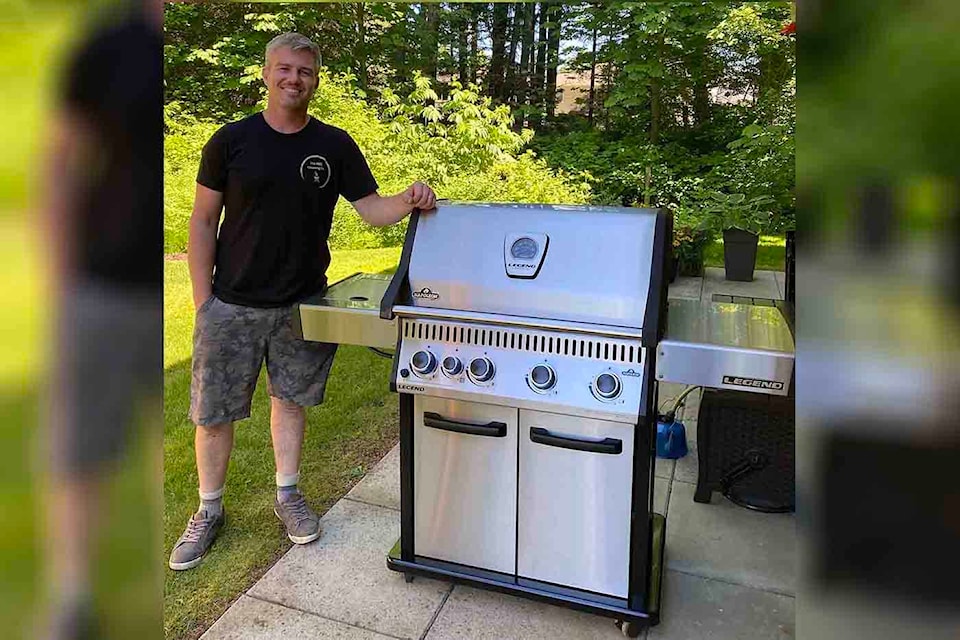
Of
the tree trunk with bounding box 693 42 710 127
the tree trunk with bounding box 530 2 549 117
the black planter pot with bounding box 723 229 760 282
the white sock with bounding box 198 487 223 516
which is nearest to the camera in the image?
the white sock with bounding box 198 487 223 516

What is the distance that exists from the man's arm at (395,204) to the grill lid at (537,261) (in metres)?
0.05

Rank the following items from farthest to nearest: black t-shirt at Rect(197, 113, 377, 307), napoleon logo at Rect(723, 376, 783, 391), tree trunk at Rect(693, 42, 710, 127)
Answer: tree trunk at Rect(693, 42, 710, 127) < black t-shirt at Rect(197, 113, 377, 307) < napoleon logo at Rect(723, 376, 783, 391)

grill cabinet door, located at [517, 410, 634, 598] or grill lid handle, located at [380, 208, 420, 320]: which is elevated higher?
grill lid handle, located at [380, 208, 420, 320]

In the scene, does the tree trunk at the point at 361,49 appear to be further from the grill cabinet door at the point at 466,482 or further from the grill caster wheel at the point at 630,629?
the grill caster wheel at the point at 630,629

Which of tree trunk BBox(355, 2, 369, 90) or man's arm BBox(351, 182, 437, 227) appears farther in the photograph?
tree trunk BBox(355, 2, 369, 90)

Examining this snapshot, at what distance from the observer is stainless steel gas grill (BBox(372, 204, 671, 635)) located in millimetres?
1950

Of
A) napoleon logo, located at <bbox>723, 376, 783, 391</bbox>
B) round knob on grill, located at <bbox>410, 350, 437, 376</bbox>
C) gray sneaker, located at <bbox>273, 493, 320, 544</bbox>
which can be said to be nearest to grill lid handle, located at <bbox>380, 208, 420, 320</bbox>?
round knob on grill, located at <bbox>410, 350, 437, 376</bbox>

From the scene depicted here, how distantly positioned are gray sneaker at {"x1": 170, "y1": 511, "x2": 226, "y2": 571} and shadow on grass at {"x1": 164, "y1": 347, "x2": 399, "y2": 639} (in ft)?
0.10

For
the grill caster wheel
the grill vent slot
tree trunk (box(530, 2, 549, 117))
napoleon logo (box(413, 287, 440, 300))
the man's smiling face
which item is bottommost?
the grill caster wheel

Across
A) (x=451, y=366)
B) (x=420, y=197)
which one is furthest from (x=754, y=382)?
(x=420, y=197)

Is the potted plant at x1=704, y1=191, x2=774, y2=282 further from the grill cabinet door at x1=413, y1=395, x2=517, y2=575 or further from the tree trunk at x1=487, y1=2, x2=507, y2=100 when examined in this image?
the grill cabinet door at x1=413, y1=395, x2=517, y2=575

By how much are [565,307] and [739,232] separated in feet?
18.6
